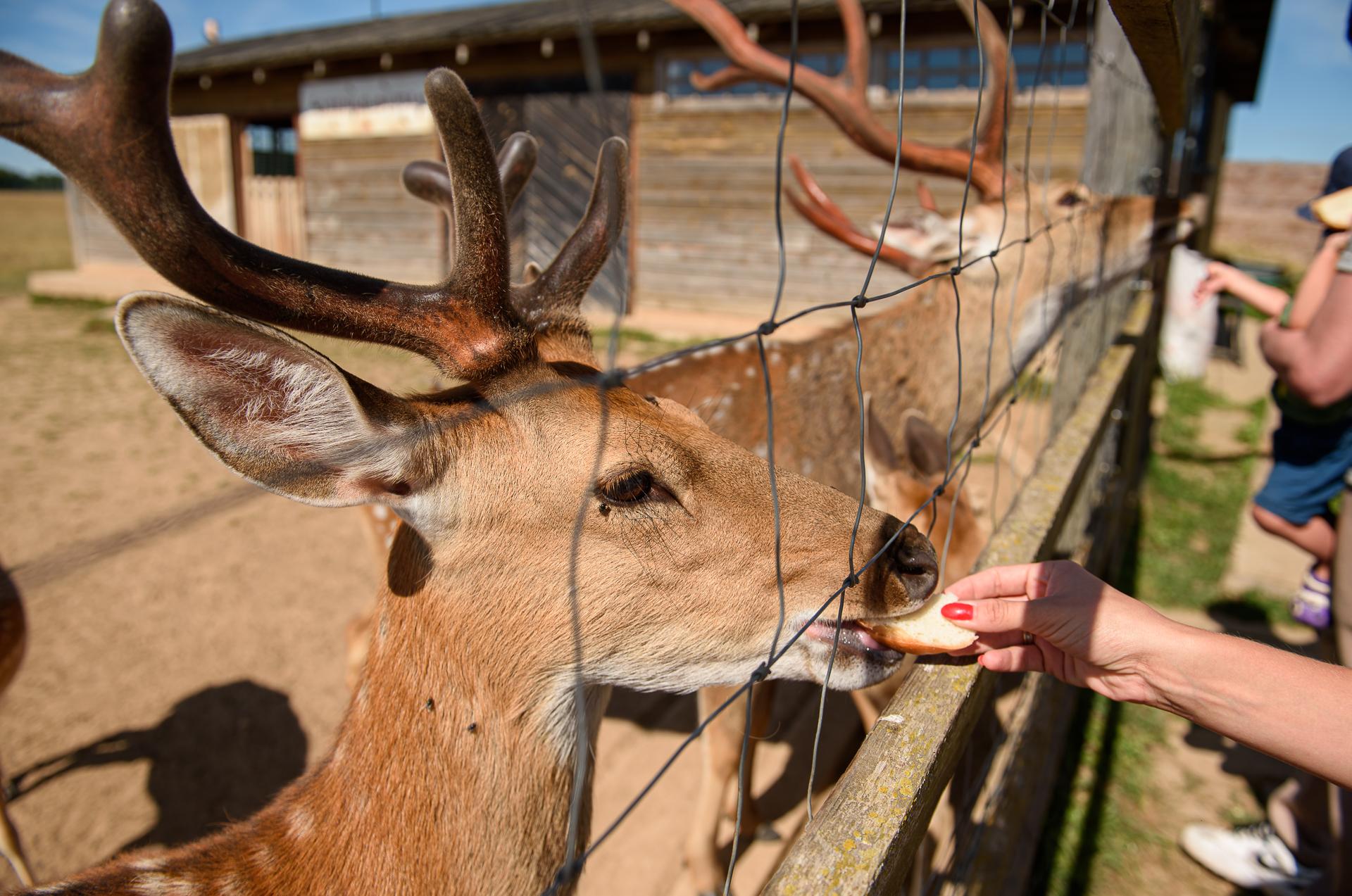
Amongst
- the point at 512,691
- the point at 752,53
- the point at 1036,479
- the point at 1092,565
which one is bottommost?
the point at 1092,565

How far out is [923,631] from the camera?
56.4 inches

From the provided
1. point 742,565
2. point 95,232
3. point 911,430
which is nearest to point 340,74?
point 95,232

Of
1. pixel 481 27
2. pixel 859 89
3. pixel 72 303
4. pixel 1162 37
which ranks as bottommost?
pixel 72 303

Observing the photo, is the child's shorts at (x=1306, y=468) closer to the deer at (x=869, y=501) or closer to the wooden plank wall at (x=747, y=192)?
the deer at (x=869, y=501)

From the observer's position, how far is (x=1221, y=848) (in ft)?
9.34

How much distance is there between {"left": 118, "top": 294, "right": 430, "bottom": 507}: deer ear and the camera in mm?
1050

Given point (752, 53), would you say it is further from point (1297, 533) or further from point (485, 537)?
point (485, 537)

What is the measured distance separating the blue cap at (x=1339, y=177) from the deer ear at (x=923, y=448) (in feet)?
4.98

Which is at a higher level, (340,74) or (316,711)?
(340,74)

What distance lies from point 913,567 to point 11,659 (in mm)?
3004

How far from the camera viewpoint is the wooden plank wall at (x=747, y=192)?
903 cm

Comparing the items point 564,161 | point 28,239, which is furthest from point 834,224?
point 28,239

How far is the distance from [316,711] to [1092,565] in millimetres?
3421

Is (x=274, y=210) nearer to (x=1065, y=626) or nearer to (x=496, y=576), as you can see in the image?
(x=496, y=576)
